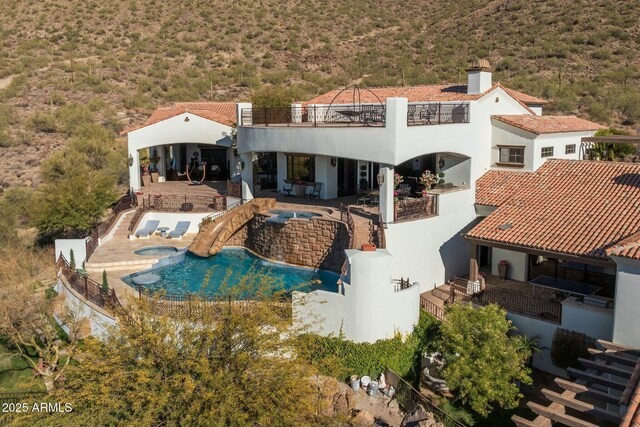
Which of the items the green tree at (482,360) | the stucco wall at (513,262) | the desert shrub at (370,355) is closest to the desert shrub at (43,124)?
the desert shrub at (370,355)

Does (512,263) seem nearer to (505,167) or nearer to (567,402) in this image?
(505,167)

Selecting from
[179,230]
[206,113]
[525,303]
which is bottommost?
[525,303]

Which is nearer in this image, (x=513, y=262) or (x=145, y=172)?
(x=513, y=262)

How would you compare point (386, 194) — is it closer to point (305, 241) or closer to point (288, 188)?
point (305, 241)

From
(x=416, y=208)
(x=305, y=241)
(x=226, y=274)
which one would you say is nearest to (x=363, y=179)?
(x=305, y=241)

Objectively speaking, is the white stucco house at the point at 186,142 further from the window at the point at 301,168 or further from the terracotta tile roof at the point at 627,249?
the terracotta tile roof at the point at 627,249

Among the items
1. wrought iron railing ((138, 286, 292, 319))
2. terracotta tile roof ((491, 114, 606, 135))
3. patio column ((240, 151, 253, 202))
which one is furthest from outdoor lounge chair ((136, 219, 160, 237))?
terracotta tile roof ((491, 114, 606, 135))

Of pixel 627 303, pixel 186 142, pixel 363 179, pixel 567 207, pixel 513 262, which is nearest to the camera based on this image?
pixel 627 303
